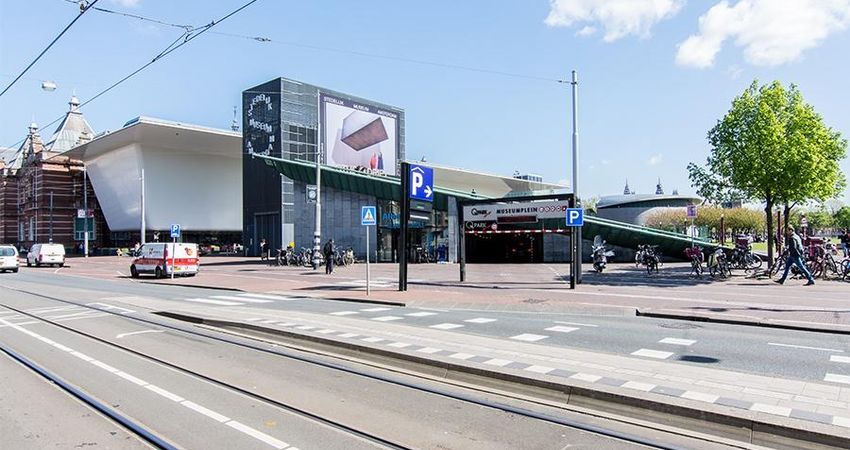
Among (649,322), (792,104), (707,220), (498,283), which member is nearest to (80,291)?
(498,283)

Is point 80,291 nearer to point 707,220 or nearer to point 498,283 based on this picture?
point 498,283

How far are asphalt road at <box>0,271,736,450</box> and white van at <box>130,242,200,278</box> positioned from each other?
64.3ft

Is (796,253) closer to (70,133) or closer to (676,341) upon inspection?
(676,341)

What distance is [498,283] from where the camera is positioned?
21812mm

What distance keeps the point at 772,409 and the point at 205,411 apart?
17.9 ft

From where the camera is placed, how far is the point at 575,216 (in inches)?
768

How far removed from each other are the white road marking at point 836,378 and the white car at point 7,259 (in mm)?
43849

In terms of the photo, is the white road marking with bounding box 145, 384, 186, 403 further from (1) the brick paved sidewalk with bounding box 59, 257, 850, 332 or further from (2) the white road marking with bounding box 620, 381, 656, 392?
(1) the brick paved sidewalk with bounding box 59, 257, 850, 332

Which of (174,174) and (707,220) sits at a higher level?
(174,174)

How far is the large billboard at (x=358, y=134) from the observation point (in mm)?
58344

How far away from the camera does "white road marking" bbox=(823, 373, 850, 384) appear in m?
6.59

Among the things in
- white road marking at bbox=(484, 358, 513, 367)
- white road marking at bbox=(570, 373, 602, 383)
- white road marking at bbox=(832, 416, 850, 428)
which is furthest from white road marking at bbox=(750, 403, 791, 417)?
white road marking at bbox=(484, 358, 513, 367)

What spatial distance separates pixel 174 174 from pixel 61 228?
2004 cm

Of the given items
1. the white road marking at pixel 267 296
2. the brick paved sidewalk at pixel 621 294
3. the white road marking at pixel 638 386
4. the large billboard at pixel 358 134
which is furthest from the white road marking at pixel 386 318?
the large billboard at pixel 358 134
